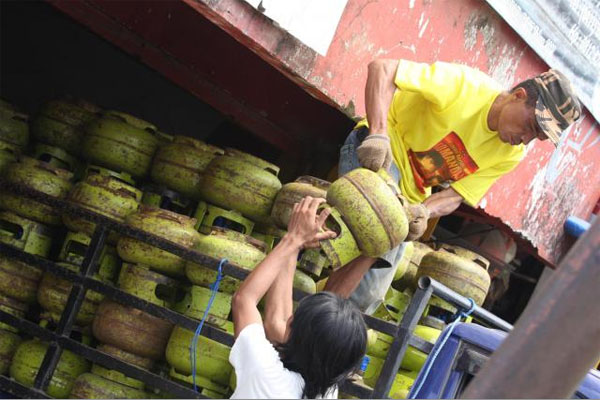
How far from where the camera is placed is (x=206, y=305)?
456cm

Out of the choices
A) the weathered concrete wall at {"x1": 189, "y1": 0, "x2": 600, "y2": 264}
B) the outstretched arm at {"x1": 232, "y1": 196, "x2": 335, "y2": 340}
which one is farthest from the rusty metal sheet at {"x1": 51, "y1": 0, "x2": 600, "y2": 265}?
the outstretched arm at {"x1": 232, "y1": 196, "x2": 335, "y2": 340}

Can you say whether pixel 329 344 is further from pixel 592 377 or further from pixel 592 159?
pixel 592 159

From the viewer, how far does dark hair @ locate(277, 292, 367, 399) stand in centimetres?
263

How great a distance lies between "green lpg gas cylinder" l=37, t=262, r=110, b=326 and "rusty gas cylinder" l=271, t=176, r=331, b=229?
1028mm

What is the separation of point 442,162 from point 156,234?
4.98 feet

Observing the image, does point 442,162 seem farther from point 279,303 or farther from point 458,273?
point 279,303

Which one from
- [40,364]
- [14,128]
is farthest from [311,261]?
[14,128]

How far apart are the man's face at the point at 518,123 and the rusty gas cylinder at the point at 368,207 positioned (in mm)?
911

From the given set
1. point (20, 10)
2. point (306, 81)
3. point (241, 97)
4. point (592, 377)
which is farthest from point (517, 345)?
point (20, 10)

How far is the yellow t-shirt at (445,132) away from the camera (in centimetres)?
441

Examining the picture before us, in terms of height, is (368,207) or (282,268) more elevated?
(368,207)

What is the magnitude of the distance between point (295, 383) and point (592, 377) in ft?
4.08

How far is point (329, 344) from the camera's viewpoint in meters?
2.63

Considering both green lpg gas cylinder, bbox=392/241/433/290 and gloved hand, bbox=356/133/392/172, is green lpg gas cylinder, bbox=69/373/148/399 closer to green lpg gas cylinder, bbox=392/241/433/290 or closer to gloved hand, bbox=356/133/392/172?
gloved hand, bbox=356/133/392/172
